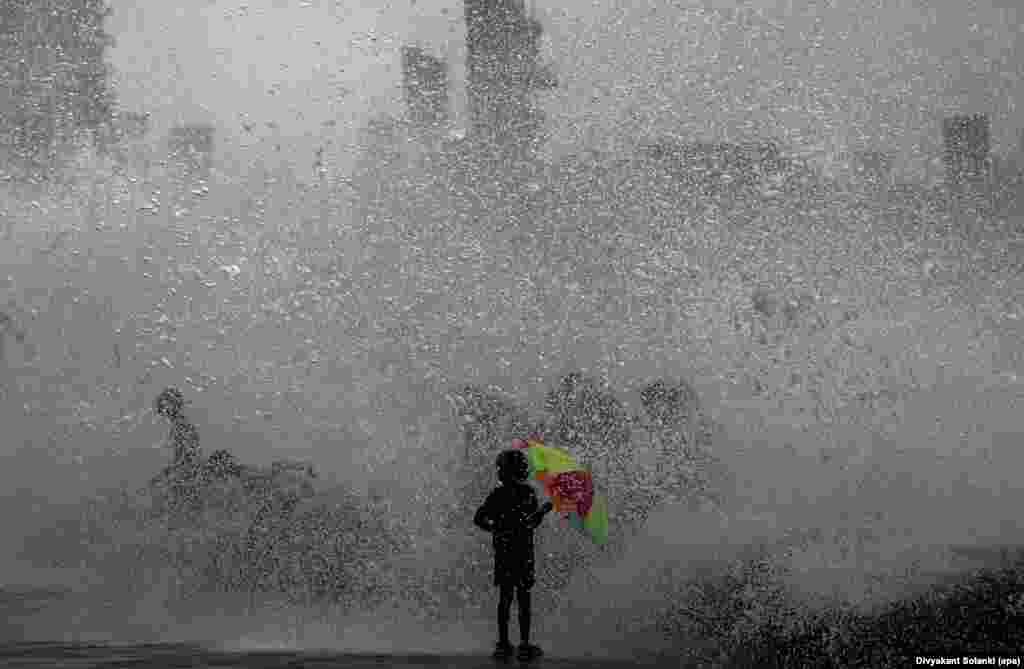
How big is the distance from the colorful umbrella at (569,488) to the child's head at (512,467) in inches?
19.0

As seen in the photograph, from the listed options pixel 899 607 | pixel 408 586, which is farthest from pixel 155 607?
pixel 899 607

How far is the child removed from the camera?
26.5 ft

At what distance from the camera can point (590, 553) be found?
1535 centimetres

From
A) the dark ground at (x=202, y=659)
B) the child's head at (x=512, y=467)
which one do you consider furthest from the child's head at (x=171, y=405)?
the child's head at (x=512, y=467)

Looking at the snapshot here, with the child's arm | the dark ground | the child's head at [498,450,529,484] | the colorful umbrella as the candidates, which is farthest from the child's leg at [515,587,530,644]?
the child's head at [498,450,529,484]

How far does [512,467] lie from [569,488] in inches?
26.4

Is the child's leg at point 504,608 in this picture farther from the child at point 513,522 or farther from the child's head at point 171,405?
the child's head at point 171,405

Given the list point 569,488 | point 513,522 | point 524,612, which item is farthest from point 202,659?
point 569,488

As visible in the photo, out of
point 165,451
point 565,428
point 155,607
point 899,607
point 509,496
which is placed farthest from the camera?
point 165,451

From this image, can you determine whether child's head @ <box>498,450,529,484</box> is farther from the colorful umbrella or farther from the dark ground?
the dark ground

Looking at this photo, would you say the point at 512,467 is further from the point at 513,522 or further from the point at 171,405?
the point at 171,405

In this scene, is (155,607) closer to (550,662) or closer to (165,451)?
(550,662)

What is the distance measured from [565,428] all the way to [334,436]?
17.5 ft

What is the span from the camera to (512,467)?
8047 millimetres
